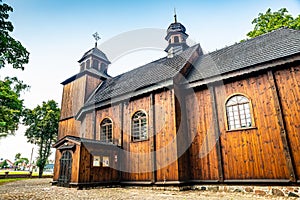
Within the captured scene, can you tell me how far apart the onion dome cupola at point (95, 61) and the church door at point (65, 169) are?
345 inches

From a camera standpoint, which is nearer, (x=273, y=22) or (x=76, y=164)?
(x=76, y=164)

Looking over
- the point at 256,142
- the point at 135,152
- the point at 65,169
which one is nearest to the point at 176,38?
the point at 135,152

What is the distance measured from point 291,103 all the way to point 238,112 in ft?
6.03

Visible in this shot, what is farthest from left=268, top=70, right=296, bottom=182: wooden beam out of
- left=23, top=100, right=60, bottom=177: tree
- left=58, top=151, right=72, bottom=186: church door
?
left=23, top=100, right=60, bottom=177: tree

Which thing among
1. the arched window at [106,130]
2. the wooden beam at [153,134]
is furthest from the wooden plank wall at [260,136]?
the arched window at [106,130]

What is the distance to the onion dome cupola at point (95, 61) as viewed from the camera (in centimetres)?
1813

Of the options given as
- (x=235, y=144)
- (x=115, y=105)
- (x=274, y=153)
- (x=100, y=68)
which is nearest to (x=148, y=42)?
(x=115, y=105)

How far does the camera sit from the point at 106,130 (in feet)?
39.2

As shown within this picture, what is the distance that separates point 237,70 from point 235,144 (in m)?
3.08

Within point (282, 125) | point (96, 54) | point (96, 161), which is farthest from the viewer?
point (96, 54)

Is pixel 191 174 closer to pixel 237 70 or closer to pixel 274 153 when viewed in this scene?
pixel 274 153

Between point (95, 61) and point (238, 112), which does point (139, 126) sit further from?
point (95, 61)

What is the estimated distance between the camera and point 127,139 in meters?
10.8

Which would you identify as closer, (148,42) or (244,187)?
(244,187)
